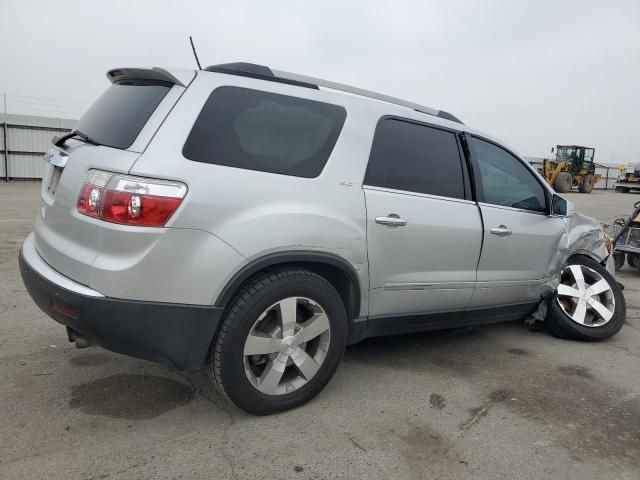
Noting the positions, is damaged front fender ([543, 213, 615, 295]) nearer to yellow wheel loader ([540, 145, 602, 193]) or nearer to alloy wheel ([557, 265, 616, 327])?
alloy wheel ([557, 265, 616, 327])

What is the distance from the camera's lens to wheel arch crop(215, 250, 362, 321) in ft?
8.21

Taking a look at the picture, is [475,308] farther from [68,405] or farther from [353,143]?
[68,405]

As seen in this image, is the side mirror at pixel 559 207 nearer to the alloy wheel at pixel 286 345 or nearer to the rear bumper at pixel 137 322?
the alloy wheel at pixel 286 345

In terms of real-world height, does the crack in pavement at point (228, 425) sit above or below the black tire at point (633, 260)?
above

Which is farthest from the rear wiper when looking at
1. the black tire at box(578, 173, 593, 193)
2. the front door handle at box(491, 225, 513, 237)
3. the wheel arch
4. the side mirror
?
the black tire at box(578, 173, 593, 193)

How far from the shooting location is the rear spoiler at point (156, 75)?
2.61 m

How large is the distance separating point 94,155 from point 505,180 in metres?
2.86

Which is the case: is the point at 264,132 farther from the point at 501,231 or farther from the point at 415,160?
the point at 501,231

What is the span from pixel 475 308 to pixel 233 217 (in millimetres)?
2078

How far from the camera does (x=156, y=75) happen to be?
2715 millimetres

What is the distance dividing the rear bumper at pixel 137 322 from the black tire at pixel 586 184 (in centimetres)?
3341

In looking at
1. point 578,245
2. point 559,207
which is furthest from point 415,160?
point 578,245

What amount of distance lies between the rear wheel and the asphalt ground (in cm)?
3079

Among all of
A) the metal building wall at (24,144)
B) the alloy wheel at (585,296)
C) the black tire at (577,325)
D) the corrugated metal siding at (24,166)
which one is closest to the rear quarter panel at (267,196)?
the black tire at (577,325)
